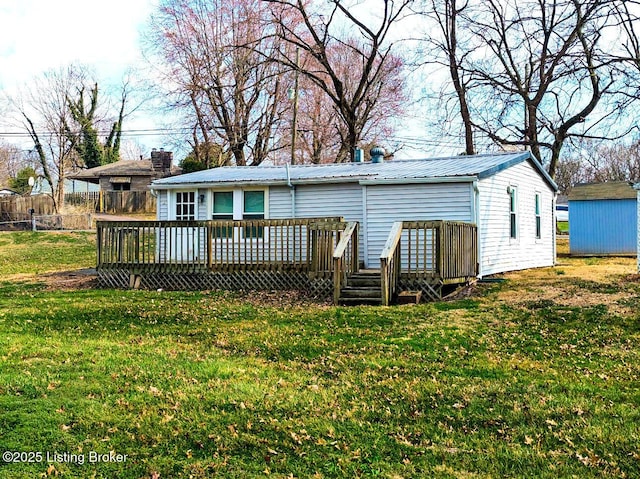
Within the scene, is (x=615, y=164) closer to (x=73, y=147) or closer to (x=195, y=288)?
(x=73, y=147)

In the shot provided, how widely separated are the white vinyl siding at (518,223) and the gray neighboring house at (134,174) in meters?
28.5

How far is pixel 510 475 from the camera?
13.6ft

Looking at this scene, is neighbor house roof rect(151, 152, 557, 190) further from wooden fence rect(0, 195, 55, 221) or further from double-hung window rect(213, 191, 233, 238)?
wooden fence rect(0, 195, 55, 221)

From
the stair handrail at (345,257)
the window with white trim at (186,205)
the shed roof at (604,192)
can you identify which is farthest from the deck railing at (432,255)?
the shed roof at (604,192)

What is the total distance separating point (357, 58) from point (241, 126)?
22.1 feet

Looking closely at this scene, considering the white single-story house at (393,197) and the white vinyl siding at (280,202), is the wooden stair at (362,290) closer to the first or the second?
the white single-story house at (393,197)

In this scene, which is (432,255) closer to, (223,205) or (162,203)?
(223,205)

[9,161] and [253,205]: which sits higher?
[9,161]

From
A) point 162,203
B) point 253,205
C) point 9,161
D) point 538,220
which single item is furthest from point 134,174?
point 538,220

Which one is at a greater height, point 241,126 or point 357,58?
point 357,58

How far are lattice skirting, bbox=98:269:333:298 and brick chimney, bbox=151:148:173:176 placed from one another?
2785cm

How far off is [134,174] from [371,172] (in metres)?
30.4

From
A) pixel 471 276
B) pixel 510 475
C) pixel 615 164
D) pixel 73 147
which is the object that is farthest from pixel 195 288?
pixel 615 164

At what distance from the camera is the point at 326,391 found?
600 centimetres
